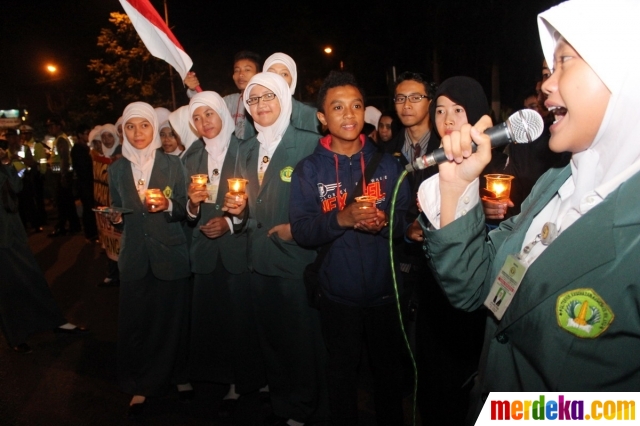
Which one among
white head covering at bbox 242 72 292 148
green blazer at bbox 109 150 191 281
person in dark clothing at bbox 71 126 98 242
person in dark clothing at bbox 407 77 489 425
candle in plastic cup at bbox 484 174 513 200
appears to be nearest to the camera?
candle in plastic cup at bbox 484 174 513 200

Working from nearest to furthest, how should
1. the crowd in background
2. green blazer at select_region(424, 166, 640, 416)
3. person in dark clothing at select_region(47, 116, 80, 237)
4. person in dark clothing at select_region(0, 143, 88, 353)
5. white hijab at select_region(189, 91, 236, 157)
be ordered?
green blazer at select_region(424, 166, 640, 416)
the crowd in background
white hijab at select_region(189, 91, 236, 157)
person in dark clothing at select_region(0, 143, 88, 353)
person in dark clothing at select_region(47, 116, 80, 237)

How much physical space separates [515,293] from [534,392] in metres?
0.32

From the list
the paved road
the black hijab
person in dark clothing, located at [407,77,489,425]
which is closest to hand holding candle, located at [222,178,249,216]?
person in dark clothing, located at [407,77,489,425]

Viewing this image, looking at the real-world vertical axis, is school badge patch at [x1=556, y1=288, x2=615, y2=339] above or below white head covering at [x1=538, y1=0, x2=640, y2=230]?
below

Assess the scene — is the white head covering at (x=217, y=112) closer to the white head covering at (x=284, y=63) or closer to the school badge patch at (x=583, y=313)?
the white head covering at (x=284, y=63)

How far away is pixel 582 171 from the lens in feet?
5.06

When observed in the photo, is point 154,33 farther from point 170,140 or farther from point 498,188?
point 498,188

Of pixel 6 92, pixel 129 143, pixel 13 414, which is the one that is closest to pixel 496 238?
pixel 129 143

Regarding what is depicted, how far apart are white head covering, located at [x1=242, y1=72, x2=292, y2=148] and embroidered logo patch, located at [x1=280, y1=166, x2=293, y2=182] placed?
30cm

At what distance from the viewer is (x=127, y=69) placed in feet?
63.0

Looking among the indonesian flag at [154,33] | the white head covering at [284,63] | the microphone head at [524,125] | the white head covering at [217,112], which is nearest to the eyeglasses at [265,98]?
the white head covering at [217,112]

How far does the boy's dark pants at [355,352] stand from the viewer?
306 cm

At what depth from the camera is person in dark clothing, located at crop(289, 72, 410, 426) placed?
302 cm

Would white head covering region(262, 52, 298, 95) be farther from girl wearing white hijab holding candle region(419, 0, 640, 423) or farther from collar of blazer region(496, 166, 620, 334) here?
collar of blazer region(496, 166, 620, 334)
